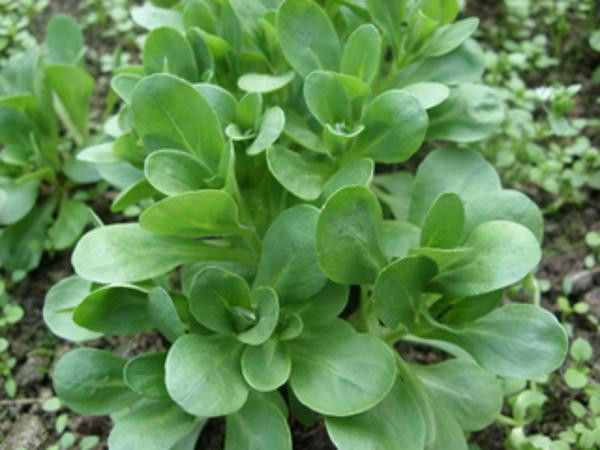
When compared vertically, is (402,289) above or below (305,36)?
below

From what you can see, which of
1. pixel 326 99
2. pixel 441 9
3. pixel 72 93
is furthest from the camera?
pixel 72 93

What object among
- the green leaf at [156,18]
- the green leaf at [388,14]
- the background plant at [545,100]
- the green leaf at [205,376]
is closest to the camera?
the green leaf at [205,376]

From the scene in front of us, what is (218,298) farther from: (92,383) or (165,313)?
(92,383)

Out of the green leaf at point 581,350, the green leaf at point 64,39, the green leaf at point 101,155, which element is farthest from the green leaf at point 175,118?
the green leaf at point 581,350

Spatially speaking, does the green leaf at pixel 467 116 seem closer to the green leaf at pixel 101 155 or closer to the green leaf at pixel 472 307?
the green leaf at pixel 472 307

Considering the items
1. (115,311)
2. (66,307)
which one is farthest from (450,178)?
(66,307)

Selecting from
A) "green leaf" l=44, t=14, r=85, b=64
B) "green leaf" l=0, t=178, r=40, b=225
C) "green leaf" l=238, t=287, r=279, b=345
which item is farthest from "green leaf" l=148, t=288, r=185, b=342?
"green leaf" l=44, t=14, r=85, b=64
